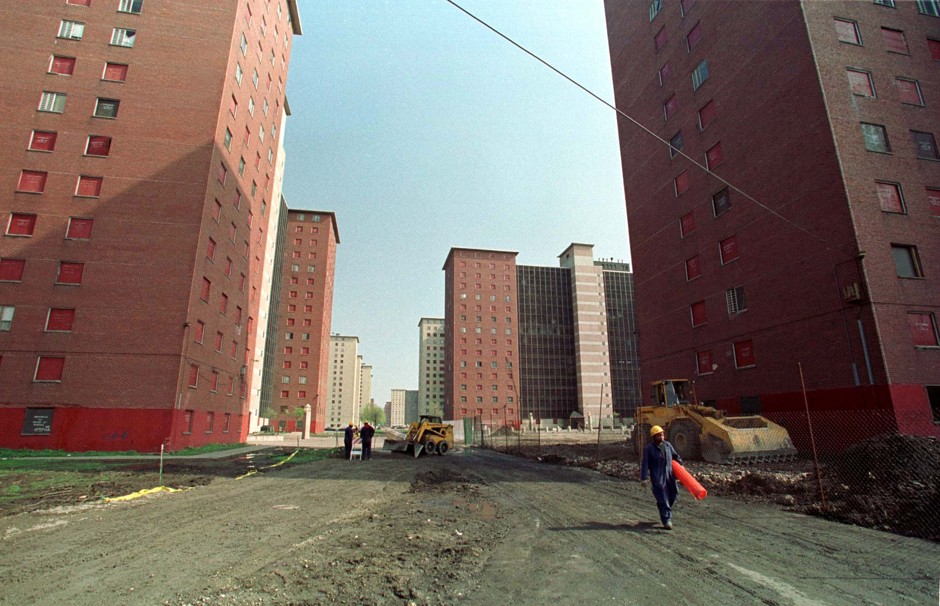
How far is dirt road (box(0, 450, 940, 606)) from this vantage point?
15.5 feet

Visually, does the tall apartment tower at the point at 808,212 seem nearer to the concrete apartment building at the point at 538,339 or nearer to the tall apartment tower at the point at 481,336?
the tall apartment tower at the point at 481,336

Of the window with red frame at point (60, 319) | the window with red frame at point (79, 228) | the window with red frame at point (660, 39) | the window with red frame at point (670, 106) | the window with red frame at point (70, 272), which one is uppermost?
the window with red frame at point (660, 39)

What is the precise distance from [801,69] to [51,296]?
41.0 meters

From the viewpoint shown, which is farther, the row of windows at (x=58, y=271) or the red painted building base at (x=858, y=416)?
the row of windows at (x=58, y=271)

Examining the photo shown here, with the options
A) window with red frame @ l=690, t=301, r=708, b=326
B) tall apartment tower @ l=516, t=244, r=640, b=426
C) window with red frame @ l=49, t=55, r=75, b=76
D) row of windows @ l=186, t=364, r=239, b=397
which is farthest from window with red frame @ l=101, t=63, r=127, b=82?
tall apartment tower @ l=516, t=244, r=640, b=426

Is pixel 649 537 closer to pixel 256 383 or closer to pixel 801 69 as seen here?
pixel 801 69

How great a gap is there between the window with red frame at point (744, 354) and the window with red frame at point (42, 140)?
4152 centimetres

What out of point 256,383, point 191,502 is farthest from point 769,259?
point 256,383

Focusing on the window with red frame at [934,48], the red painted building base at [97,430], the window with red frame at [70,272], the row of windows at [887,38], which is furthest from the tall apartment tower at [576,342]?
the window with red frame at [70,272]

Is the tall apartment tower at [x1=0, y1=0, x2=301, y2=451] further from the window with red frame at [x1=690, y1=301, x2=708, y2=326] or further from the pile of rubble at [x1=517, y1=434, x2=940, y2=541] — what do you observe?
the window with red frame at [x1=690, y1=301, x2=708, y2=326]

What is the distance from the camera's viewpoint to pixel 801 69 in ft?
71.7

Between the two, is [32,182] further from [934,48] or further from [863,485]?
[934,48]

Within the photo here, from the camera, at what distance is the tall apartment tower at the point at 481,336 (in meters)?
99.4

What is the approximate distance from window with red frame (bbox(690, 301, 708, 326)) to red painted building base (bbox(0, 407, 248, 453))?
31.0 meters
